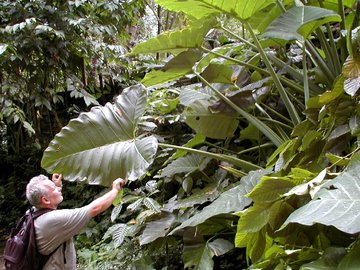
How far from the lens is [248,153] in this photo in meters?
2.17

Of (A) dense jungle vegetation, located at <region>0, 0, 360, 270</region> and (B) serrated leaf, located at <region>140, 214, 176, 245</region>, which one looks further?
(B) serrated leaf, located at <region>140, 214, 176, 245</region>

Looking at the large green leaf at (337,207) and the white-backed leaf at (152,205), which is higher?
the large green leaf at (337,207)

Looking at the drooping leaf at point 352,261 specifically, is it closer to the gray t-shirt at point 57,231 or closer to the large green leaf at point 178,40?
the large green leaf at point 178,40

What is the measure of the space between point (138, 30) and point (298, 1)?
4.05m

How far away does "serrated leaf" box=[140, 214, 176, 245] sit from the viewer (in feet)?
5.74

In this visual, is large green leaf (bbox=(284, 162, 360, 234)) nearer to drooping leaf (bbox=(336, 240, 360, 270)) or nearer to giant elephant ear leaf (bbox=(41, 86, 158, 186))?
drooping leaf (bbox=(336, 240, 360, 270))

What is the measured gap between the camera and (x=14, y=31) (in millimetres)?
3199

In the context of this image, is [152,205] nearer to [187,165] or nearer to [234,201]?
[187,165]

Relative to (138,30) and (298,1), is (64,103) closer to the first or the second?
(138,30)

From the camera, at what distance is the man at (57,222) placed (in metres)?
1.80

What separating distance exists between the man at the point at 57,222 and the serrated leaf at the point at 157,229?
22cm

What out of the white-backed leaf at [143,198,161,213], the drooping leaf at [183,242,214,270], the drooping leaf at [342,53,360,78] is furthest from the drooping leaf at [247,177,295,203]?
the white-backed leaf at [143,198,161,213]

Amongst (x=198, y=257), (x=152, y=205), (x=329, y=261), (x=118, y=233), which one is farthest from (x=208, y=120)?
(x=329, y=261)

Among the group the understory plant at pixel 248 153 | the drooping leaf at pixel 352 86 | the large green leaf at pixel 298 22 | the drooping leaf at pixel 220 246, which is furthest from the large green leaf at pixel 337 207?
the drooping leaf at pixel 220 246
